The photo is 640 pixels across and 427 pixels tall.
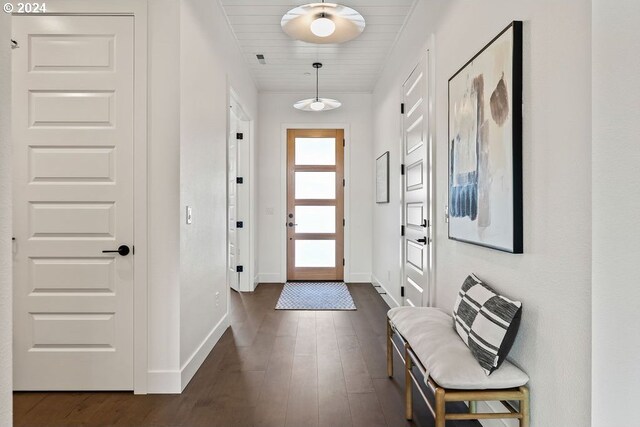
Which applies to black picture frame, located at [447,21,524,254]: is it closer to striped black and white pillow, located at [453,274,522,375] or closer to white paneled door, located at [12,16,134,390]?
striped black and white pillow, located at [453,274,522,375]

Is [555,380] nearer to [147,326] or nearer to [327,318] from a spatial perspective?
[147,326]

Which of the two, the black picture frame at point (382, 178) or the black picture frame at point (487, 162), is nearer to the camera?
the black picture frame at point (487, 162)

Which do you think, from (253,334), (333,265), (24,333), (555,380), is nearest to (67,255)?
(24,333)

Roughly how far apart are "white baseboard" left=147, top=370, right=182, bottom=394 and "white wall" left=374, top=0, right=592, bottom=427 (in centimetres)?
188

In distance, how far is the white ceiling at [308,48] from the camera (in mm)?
3285

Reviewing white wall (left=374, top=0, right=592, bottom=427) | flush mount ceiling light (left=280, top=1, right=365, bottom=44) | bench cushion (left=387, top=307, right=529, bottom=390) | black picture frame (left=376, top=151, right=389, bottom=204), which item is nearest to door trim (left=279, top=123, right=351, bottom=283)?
black picture frame (left=376, top=151, right=389, bottom=204)

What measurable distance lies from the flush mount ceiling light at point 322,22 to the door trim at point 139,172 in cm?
108

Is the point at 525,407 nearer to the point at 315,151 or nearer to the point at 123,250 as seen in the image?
the point at 123,250

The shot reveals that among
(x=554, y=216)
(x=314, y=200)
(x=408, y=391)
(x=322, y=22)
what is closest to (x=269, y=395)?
(x=408, y=391)

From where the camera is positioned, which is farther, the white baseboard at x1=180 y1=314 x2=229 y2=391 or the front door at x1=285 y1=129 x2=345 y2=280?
the front door at x1=285 y1=129 x2=345 y2=280

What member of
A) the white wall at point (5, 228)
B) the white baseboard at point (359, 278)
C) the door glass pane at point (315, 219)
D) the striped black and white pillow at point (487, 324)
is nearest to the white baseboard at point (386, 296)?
the white baseboard at point (359, 278)

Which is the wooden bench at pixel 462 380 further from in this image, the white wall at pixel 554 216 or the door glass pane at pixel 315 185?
the door glass pane at pixel 315 185

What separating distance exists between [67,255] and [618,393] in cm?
267

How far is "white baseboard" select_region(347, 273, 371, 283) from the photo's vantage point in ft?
18.5
